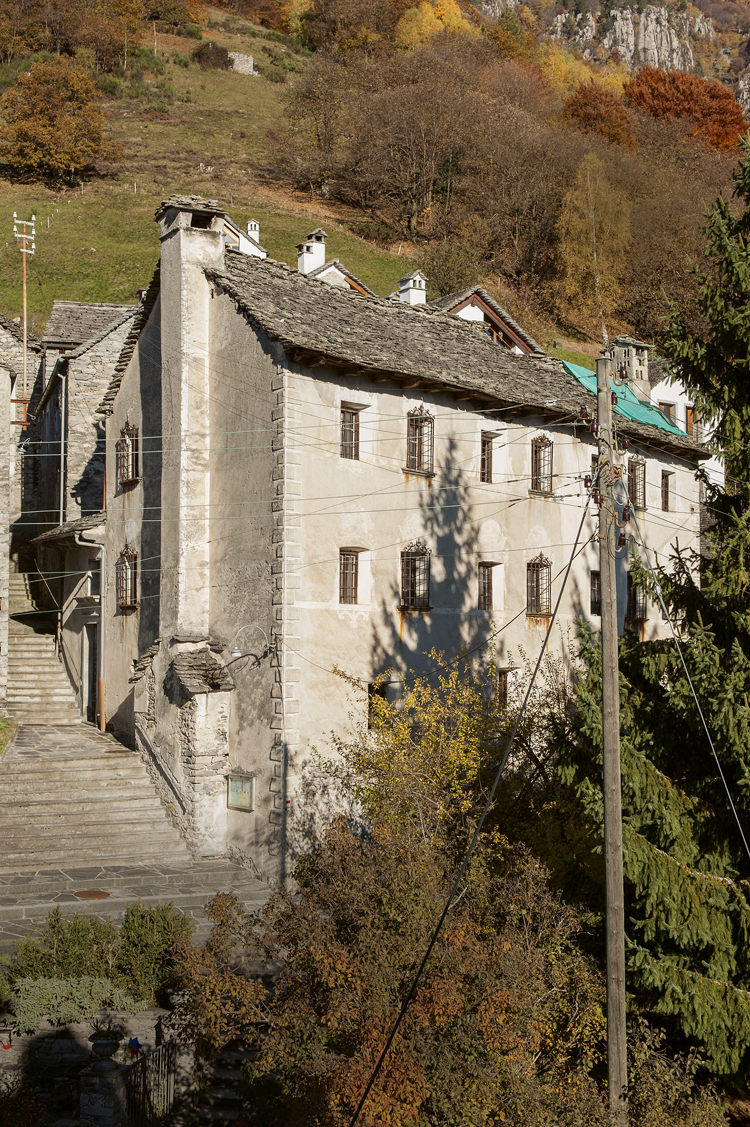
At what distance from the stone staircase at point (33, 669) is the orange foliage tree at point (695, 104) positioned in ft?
226

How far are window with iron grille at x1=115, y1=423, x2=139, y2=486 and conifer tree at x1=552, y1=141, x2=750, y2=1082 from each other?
50.7 ft

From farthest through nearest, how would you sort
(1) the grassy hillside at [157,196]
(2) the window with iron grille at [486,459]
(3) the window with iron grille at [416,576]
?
(1) the grassy hillside at [157,196], (2) the window with iron grille at [486,459], (3) the window with iron grille at [416,576]

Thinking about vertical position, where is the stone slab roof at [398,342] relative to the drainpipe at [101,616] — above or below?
above

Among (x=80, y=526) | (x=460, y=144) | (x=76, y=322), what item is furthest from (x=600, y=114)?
(x=80, y=526)

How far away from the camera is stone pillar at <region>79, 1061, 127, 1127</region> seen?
11.5 meters

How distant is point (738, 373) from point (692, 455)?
58.8 feet

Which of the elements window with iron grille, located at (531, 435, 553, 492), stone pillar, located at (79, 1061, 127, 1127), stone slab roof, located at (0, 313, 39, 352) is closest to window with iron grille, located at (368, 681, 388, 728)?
window with iron grille, located at (531, 435, 553, 492)

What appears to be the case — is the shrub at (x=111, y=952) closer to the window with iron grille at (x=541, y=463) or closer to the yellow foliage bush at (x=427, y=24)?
the window with iron grille at (x=541, y=463)

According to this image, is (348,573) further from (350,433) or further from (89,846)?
(89,846)

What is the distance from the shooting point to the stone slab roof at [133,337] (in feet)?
82.1

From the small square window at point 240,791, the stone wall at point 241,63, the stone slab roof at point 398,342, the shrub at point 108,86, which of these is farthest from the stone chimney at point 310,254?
the stone wall at point 241,63

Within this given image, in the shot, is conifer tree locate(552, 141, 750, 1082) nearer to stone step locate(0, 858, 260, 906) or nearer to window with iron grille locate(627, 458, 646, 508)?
stone step locate(0, 858, 260, 906)

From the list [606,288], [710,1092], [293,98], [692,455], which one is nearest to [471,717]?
[710,1092]

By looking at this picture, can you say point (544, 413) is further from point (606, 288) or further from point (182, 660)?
point (606, 288)
